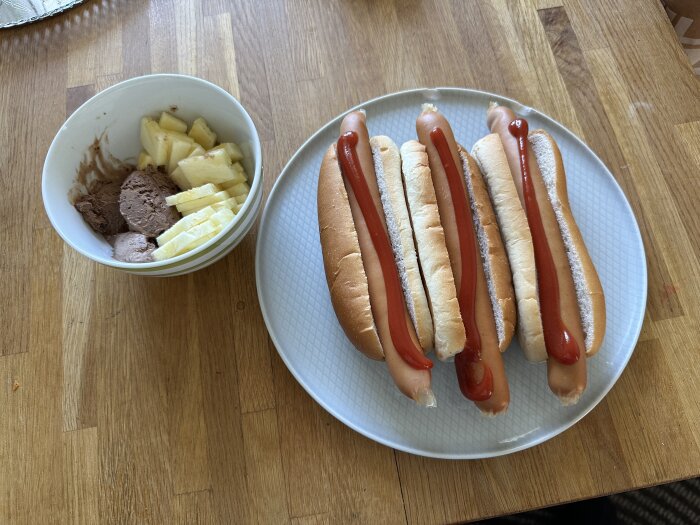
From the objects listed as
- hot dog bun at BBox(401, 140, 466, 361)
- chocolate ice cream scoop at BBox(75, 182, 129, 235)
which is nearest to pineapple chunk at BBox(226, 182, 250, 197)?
chocolate ice cream scoop at BBox(75, 182, 129, 235)

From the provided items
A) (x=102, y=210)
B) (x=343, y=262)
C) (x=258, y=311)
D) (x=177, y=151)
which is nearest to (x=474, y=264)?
(x=343, y=262)

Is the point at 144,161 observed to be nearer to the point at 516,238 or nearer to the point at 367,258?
the point at 367,258

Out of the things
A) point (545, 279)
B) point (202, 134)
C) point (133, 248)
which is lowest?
point (545, 279)

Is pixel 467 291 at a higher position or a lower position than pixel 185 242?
lower

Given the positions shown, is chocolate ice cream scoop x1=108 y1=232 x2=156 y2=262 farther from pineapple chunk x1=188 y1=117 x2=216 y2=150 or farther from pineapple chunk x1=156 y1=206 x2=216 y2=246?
pineapple chunk x1=188 y1=117 x2=216 y2=150

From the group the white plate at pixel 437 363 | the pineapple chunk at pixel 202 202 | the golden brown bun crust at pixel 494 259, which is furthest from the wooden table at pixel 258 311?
the golden brown bun crust at pixel 494 259

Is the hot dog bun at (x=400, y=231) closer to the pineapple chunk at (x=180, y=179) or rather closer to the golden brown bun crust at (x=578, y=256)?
the golden brown bun crust at (x=578, y=256)

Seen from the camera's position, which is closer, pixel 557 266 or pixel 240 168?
pixel 557 266
